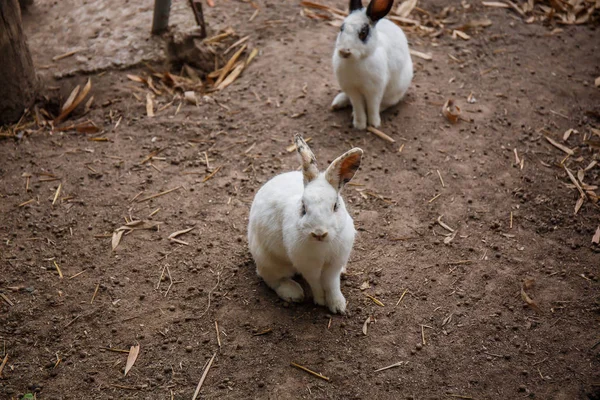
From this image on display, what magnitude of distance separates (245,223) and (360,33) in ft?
6.69

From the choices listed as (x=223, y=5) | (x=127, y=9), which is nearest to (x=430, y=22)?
(x=223, y=5)

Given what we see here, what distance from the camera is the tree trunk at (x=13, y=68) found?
224 inches

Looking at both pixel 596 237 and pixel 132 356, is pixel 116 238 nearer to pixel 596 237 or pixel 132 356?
pixel 132 356

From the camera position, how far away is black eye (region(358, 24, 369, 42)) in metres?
5.47

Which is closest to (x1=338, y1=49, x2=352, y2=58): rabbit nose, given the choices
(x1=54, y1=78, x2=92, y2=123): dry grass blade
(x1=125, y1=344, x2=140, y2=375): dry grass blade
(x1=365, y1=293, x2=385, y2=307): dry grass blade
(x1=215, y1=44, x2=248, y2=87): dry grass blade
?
(x1=215, y1=44, x2=248, y2=87): dry grass blade

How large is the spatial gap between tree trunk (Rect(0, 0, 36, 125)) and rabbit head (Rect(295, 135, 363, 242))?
357 centimetres

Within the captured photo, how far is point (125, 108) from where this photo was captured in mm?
6293

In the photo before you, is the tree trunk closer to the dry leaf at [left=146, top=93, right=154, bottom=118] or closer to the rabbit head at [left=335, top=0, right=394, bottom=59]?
the dry leaf at [left=146, top=93, right=154, bottom=118]

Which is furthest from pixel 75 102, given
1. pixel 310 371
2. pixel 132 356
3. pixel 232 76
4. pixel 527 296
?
pixel 527 296

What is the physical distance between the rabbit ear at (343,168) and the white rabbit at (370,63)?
2.06 metres

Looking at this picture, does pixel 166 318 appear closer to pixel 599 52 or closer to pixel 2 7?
pixel 2 7

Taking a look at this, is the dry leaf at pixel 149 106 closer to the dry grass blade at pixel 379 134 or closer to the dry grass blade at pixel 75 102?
the dry grass blade at pixel 75 102

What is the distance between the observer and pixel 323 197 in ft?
11.8

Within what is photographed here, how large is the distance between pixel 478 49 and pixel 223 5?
3236 mm
